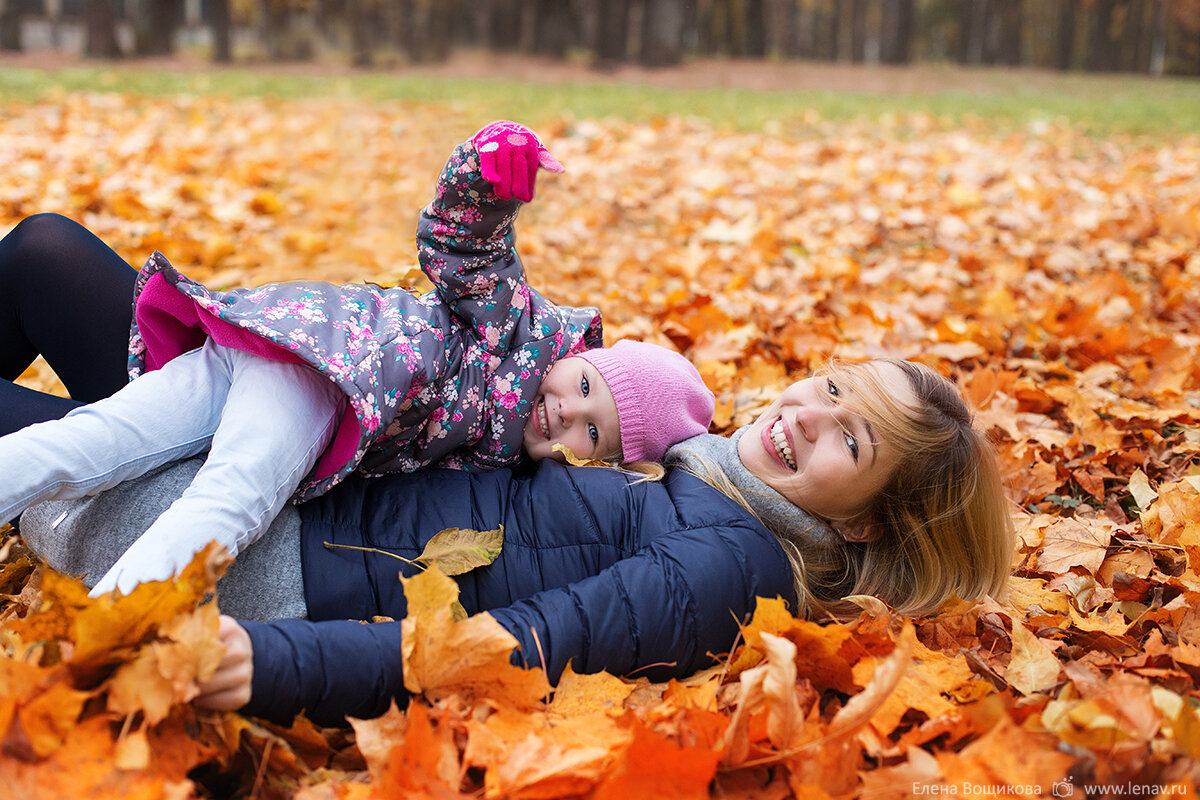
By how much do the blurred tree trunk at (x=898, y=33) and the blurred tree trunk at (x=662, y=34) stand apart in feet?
27.0

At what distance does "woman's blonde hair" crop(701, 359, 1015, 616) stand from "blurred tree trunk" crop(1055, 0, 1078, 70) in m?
35.0

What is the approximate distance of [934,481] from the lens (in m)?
1.86

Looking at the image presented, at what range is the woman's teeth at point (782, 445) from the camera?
189 cm

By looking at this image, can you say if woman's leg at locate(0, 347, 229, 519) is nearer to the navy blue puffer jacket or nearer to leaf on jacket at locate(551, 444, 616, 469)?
the navy blue puffer jacket

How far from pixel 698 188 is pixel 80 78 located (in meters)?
12.1

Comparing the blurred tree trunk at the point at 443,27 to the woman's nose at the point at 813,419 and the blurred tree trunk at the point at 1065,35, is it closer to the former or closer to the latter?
the blurred tree trunk at the point at 1065,35

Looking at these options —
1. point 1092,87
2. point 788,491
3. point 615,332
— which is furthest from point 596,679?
point 1092,87

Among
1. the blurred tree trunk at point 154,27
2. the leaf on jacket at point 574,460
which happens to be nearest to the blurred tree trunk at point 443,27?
the blurred tree trunk at point 154,27

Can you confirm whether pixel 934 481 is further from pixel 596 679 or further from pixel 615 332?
pixel 615 332

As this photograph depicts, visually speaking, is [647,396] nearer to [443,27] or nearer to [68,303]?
[68,303]

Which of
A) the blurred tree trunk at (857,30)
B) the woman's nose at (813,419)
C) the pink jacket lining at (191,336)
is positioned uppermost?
the blurred tree trunk at (857,30)

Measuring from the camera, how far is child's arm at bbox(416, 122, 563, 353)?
1878mm

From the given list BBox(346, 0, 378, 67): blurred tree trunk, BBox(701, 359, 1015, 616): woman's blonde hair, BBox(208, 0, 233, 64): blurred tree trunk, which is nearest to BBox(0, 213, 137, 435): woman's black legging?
BBox(701, 359, 1015, 616): woman's blonde hair

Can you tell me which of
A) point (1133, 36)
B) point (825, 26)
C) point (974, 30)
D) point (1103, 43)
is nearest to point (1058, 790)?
point (1133, 36)
